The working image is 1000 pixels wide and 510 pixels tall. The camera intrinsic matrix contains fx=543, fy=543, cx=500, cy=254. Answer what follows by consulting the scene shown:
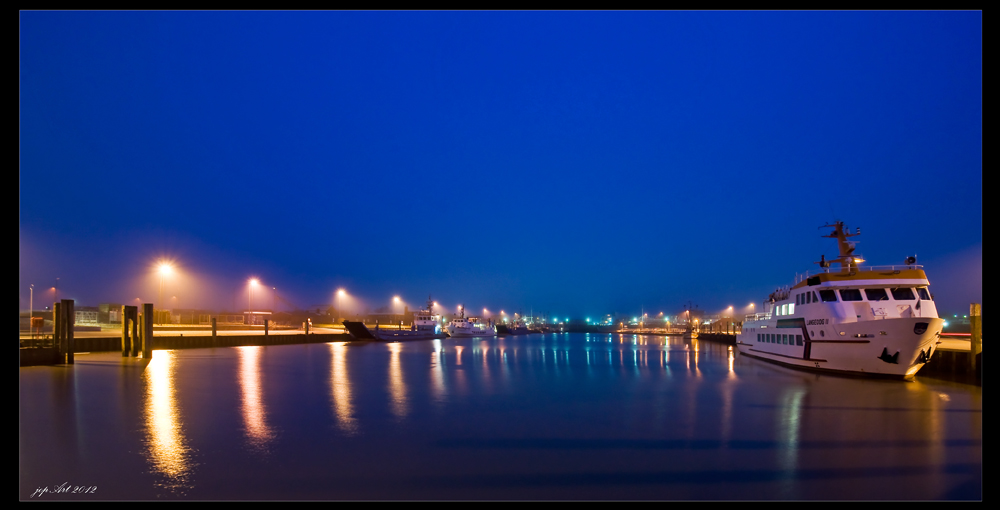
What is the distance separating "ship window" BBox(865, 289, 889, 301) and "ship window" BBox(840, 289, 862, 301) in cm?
38

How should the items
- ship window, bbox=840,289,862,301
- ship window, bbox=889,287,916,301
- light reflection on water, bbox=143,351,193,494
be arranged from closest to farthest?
light reflection on water, bbox=143,351,193,494 < ship window, bbox=889,287,916,301 < ship window, bbox=840,289,862,301

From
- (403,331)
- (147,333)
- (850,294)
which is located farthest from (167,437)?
(403,331)

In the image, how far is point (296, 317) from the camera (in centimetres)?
15538

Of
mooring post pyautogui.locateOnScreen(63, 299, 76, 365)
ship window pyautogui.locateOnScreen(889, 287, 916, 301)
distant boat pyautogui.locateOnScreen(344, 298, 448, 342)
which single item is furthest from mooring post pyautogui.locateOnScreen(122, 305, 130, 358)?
ship window pyautogui.locateOnScreen(889, 287, 916, 301)

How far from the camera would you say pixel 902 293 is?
27141mm

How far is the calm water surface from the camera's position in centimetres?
1019

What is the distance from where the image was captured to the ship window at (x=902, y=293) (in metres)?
27.0

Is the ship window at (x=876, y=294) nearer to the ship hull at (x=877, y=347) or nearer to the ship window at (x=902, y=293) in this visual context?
the ship window at (x=902, y=293)

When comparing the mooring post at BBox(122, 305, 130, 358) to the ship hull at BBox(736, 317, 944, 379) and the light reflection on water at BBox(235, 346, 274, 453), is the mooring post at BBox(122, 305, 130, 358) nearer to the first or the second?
the light reflection on water at BBox(235, 346, 274, 453)

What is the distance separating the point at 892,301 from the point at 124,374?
37747 mm

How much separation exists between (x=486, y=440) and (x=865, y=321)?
817 inches

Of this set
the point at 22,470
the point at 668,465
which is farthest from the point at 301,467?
the point at 668,465

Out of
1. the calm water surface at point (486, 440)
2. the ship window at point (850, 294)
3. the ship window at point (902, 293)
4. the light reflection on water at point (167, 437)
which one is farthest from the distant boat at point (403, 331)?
the ship window at point (902, 293)

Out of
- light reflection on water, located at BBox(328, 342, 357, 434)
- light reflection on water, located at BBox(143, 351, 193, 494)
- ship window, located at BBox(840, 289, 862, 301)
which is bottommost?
light reflection on water, located at BBox(328, 342, 357, 434)
